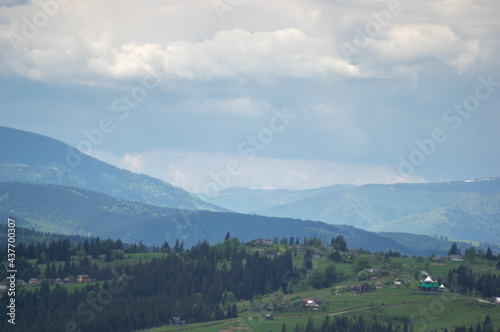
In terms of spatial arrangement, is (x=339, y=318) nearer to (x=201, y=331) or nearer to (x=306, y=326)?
(x=306, y=326)

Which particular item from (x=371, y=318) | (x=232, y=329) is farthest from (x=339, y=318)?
(x=232, y=329)

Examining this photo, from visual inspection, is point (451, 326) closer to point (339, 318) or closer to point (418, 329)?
point (418, 329)

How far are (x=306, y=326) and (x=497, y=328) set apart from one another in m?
46.4

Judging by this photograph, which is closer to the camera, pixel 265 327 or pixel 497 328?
pixel 497 328

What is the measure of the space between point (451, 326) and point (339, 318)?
28.0 m

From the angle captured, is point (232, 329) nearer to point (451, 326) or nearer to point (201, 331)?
point (201, 331)

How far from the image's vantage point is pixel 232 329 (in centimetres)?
19938

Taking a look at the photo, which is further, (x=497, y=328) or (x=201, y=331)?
(x=201, y=331)

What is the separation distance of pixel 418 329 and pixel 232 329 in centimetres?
4745

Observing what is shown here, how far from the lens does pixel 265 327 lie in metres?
200

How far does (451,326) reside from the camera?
18875 centimetres

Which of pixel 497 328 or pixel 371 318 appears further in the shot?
pixel 371 318

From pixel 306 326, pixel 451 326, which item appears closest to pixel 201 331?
pixel 306 326

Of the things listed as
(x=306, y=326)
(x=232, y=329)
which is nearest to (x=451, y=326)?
(x=306, y=326)
